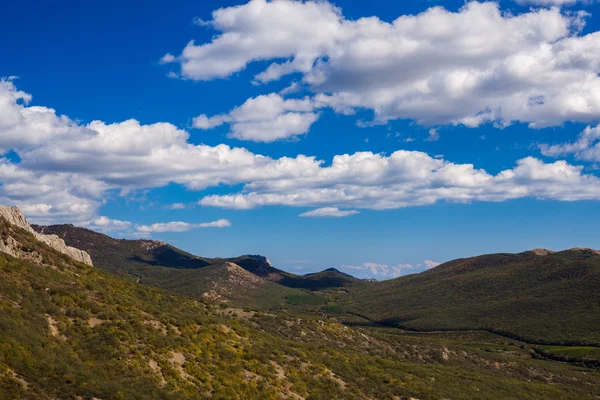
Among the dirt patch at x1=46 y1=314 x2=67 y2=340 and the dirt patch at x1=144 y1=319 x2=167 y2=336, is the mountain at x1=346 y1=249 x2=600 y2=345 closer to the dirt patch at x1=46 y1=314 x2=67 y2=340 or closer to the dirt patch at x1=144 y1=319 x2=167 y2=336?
the dirt patch at x1=144 y1=319 x2=167 y2=336

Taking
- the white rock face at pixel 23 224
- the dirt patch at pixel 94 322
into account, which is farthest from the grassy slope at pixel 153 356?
the white rock face at pixel 23 224

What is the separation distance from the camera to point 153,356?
3425 cm

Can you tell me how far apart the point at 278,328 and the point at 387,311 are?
13467 cm

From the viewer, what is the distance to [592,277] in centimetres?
15388

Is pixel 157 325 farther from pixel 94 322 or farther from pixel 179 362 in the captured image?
pixel 179 362

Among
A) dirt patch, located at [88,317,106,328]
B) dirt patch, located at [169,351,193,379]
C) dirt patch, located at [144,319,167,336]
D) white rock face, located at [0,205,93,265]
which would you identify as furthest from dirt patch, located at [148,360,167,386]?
white rock face, located at [0,205,93,265]

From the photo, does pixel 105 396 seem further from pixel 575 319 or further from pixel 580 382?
pixel 575 319

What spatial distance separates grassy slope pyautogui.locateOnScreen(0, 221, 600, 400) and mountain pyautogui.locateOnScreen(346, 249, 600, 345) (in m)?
67.8

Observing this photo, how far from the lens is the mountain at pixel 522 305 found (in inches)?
4998

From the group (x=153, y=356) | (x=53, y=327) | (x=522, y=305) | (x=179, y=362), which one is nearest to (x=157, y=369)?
(x=153, y=356)

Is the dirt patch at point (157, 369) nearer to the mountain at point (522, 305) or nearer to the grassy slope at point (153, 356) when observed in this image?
the grassy slope at point (153, 356)

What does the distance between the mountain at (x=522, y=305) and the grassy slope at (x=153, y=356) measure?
223ft

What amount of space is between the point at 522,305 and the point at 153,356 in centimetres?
14589

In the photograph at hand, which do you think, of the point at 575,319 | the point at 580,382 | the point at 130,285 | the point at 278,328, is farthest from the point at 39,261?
the point at 575,319
